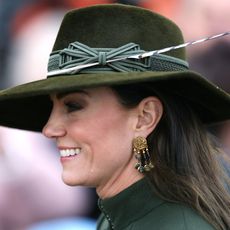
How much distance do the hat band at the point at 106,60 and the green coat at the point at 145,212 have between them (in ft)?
1.23

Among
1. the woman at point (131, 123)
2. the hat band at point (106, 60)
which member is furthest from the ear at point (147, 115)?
the hat band at point (106, 60)

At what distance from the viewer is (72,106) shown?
2.15 meters

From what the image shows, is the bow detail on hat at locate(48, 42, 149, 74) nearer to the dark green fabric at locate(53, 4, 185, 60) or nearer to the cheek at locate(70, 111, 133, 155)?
the dark green fabric at locate(53, 4, 185, 60)

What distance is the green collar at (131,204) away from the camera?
2047 millimetres

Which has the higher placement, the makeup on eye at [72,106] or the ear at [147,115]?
the makeup on eye at [72,106]

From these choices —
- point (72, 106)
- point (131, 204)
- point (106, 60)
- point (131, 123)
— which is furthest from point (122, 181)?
point (106, 60)

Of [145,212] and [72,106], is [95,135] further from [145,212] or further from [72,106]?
[145,212]

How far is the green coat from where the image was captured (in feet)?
6.34

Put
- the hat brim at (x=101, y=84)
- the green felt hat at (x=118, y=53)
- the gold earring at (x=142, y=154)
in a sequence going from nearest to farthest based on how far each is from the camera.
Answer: the hat brim at (x=101, y=84)
the green felt hat at (x=118, y=53)
the gold earring at (x=142, y=154)

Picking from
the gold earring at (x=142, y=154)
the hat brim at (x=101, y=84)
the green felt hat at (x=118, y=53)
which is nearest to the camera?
the hat brim at (x=101, y=84)

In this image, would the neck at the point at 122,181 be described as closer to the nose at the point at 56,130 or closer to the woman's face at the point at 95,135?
the woman's face at the point at 95,135

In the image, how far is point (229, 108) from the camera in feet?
7.30

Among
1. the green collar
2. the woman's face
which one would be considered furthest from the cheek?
the green collar

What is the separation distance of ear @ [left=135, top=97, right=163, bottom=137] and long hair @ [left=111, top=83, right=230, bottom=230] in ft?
0.06
